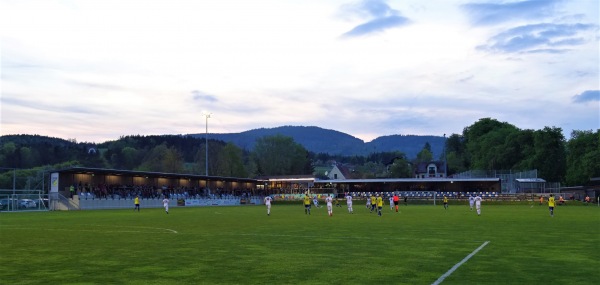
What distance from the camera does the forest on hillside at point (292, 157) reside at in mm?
111688

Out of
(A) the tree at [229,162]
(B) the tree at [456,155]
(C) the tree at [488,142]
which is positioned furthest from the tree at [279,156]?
(C) the tree at [488,142]

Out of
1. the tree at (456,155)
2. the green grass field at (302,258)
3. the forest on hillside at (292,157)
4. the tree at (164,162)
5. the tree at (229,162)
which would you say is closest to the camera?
the green grass field at (302,258)

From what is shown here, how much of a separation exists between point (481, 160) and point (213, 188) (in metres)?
62.0

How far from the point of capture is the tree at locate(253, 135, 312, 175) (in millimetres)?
177500

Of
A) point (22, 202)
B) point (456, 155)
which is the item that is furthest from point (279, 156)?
point (22, 202)

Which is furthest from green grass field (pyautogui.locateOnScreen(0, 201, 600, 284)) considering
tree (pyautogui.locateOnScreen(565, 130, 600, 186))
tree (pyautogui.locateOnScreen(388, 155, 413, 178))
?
tree (pyautogui.locateOnScreen(388, 155, 413, 178))

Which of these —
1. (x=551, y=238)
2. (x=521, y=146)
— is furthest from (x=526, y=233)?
(x=521, y=146)

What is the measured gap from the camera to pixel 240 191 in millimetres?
116750

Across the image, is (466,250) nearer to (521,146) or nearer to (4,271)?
(4,271)

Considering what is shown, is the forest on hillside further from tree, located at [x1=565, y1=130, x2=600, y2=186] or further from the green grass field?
the green grass field

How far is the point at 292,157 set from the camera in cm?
17862

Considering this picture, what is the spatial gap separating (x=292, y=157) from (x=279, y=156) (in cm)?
408

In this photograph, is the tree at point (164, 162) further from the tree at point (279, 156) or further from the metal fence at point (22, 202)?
the metal fence at point (22, 202)

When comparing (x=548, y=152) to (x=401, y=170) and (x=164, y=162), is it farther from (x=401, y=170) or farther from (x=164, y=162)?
(x=164, y=162)
